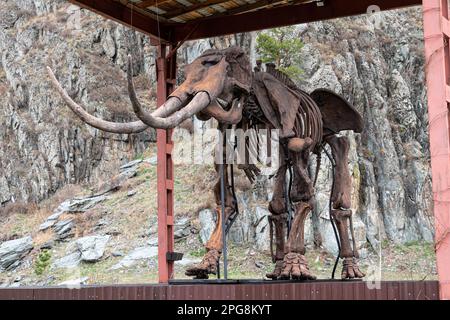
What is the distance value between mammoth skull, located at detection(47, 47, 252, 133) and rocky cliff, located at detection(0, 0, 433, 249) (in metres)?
13.1

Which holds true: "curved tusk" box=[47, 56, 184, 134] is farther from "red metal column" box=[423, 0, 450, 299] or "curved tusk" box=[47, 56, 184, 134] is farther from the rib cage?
"red metal column" box=[423, 0, 450, 299]

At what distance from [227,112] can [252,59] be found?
20.6 m

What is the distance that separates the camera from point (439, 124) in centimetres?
589

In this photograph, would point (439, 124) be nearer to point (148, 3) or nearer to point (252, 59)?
point (148, 3)

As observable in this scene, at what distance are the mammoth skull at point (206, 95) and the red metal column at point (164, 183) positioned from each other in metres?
2.68

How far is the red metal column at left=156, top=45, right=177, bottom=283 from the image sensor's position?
10377 mm

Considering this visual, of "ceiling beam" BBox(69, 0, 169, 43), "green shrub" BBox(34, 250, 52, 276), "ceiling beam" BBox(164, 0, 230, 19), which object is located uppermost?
"ceiling beam" BBox(164, 0, 230, 19)

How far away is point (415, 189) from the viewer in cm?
2480

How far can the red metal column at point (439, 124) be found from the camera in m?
5.75

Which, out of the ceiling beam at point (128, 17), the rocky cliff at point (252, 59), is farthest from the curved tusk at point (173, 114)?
the rocky cliff at point (252, 59)

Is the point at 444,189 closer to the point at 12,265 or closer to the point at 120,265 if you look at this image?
the point at 120,265

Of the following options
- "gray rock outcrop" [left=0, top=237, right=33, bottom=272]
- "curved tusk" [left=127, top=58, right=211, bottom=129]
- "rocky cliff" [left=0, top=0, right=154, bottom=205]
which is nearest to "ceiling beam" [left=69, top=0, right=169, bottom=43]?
"curved tusk" [left=127, top=58, right=211, bottom=129]

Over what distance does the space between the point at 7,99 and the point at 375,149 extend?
53.9 ft

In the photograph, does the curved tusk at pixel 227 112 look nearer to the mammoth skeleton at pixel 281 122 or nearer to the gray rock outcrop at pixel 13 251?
the mammoth skeleton at pixel 281 122
